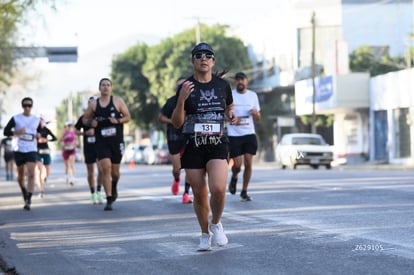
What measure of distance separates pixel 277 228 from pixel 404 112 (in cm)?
3901

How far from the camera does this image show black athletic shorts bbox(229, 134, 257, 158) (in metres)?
15.5

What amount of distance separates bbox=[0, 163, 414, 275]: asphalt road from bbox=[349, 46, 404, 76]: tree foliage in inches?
1926

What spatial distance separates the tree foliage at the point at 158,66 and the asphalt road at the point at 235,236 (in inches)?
2189

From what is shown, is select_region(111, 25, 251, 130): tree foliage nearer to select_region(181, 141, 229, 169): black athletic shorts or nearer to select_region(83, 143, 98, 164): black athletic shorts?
select_region(83, 143, 98, 164): black athletic shorts

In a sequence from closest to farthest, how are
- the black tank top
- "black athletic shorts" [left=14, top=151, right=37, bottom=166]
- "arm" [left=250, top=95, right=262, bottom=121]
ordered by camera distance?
"arm" [left=250, top=95, right=262, bottom=121] < the black tank top < "black athletic shorts" [left=14, top=151, right=37, bottom=166]

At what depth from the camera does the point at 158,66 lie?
255 feet

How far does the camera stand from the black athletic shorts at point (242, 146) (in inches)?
611

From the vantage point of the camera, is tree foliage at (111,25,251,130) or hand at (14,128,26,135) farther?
tree foliage at (111,25,251,130)

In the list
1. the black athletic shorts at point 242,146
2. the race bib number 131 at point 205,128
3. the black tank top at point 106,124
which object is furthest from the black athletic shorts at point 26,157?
the race bib number 131 at point 205,128

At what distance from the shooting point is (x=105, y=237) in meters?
11.3

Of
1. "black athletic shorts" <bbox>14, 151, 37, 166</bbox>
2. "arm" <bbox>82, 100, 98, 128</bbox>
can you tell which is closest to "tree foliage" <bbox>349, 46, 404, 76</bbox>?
"black athletic shorts" <bbox>14, 151, 37, 166</bbox>

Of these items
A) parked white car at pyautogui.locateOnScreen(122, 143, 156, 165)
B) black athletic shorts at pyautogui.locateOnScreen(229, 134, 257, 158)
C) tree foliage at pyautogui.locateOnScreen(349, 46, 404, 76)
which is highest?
tree foliage at pyautogui.locateOnScreen(349, 46, 404, 76)

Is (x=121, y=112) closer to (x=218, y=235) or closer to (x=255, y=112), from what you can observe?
(x=255, y=112)

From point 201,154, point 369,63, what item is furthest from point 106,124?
point 369,63
